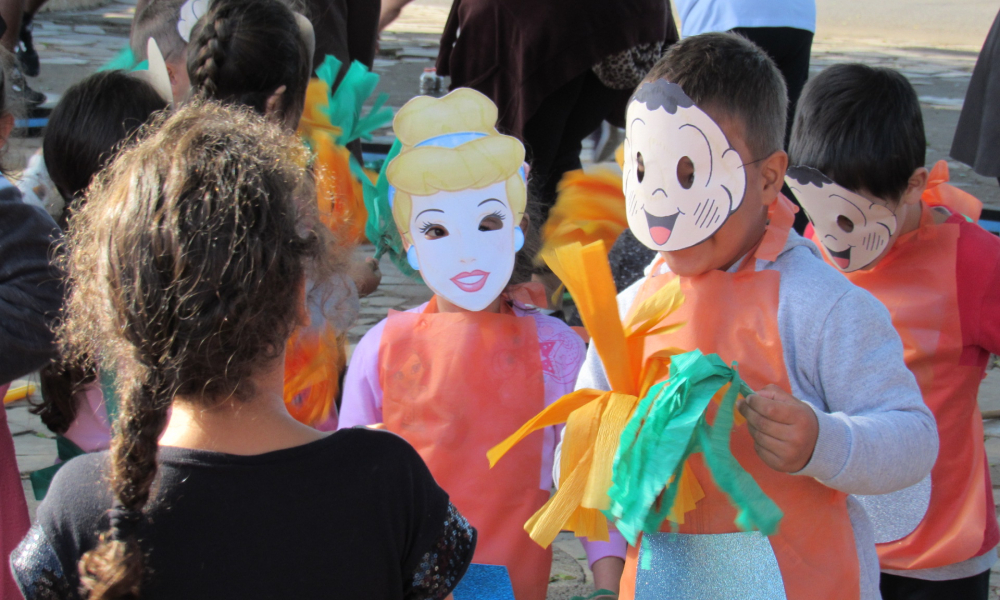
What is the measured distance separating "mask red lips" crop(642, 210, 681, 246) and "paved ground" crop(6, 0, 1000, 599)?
119 cm

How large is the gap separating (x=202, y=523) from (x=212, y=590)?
0.07 metres

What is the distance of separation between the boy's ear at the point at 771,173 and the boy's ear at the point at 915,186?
A: 22.5 inches

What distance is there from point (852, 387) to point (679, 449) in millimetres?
274

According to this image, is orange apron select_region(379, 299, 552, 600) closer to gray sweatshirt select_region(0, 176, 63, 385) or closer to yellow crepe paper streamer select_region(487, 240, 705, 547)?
yellow crepe paper streamer select_region(487, 240, 705, 547)

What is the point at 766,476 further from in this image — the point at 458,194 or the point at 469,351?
the point at 458,194

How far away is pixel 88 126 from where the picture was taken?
1.86m

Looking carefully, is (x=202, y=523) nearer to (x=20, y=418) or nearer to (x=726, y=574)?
(x=726, y=574)

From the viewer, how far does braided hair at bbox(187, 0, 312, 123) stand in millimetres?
2023

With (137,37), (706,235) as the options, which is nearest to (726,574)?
(706,235)

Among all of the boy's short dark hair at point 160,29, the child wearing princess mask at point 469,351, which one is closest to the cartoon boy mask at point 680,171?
the child wearing princess mask at point 469,351

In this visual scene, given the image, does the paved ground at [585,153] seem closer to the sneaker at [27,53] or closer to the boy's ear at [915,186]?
the sneaker at [27,53]

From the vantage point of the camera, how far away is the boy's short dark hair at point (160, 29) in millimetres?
2416

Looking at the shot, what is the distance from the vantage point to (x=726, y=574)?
4.13 feet

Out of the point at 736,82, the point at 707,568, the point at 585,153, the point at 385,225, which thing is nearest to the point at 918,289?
the point at 736,82
